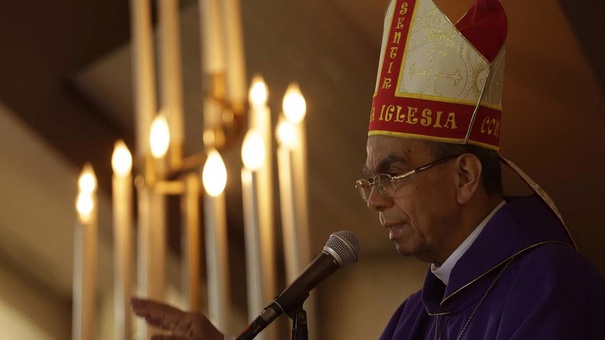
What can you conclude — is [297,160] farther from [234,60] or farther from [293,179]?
[234,60]

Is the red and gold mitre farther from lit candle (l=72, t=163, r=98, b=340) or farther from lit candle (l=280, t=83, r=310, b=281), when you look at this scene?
lit candle (l=72, t=163, r=98, b=340)

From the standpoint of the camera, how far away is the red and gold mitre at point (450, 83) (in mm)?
2531

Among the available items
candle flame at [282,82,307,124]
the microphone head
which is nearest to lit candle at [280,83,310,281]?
candle flame at [282,82,307,124]

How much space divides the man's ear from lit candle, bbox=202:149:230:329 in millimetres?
578

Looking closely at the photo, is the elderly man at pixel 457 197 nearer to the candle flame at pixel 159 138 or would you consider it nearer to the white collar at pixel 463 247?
the white collar at pixel 463 247

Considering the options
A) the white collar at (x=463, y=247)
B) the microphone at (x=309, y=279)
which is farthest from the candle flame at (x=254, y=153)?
the microphone at (x=309, y=279)

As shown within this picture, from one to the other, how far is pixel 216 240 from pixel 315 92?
1553mm

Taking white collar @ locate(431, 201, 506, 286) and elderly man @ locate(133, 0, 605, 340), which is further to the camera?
white collar @ locate(431, 201, 506, 286)

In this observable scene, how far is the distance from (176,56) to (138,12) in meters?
0.16

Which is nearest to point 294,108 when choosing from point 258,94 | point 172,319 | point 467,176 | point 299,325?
point 258,94

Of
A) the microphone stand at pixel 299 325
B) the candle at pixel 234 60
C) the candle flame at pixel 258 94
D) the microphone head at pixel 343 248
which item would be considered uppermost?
the candle at pixel 234 60

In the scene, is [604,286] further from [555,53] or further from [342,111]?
[342,111]

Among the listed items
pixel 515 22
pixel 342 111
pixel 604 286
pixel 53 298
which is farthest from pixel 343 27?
pixel 53 298

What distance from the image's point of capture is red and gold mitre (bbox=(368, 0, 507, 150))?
2.53m
